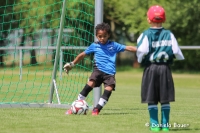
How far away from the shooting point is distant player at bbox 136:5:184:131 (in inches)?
297

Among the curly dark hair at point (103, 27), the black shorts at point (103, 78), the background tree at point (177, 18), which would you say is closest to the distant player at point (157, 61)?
the curly dark hair at point (103, 27)

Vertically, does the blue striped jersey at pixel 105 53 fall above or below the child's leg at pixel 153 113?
above

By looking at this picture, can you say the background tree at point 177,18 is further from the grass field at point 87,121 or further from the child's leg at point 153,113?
the child's leg at point 153,113

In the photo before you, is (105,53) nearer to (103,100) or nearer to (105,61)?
(105,61)

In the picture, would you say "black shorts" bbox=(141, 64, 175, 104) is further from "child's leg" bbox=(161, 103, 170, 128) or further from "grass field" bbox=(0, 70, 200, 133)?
"grass field" bbox=(0, 70, 200, 133)

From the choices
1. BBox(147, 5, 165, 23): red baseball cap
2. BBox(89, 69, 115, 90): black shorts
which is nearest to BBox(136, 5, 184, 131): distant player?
BBox(147, 5, 165, 23): red baseball cap

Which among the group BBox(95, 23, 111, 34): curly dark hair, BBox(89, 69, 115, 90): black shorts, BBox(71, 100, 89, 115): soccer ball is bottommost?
BBox(71, 100, 89, 115): soccer ball

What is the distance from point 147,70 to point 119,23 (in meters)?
32.9

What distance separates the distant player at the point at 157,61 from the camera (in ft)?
24.7

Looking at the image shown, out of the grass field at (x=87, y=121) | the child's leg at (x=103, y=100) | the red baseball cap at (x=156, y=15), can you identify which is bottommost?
the grass field at (x=87, y=121)

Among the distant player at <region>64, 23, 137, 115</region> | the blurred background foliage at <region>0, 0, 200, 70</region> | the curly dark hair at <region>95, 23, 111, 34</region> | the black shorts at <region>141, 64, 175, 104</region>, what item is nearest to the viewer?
the black shorts at <region>141, 64, 175, 104</region>

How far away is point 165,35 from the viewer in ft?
24.9

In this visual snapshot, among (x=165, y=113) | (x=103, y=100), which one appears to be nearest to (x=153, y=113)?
(x=165, y=113)

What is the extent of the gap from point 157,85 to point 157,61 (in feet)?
1.02
